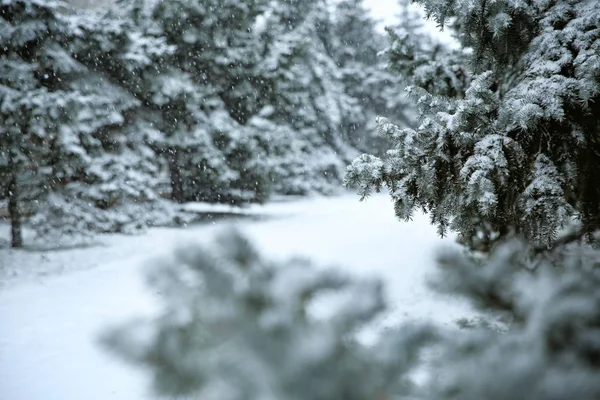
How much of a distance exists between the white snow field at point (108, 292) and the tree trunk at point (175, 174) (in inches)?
74.8

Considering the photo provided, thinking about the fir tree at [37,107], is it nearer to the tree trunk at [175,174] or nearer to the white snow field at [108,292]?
the white snow field at [108,292]

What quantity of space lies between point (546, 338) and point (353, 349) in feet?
1.32

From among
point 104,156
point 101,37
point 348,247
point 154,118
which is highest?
point 101,37

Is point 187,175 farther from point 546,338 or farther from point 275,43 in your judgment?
point 546,338

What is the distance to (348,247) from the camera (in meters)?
9.45

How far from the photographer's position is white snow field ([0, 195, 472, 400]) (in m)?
3.97

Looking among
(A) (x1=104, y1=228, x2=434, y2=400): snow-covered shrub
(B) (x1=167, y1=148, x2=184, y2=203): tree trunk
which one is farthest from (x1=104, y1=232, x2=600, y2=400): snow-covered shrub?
(B) (x1=167, y1=148, x2=184, y2=203): tree trunk

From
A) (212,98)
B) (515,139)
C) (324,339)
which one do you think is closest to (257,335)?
(324,339)

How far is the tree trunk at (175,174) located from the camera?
13.4 m

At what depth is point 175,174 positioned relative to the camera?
45.5ft

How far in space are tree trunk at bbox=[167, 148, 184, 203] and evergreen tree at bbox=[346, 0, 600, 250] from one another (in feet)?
35.8

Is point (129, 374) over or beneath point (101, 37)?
beneath

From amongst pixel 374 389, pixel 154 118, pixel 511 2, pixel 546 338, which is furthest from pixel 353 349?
pixel 154 118

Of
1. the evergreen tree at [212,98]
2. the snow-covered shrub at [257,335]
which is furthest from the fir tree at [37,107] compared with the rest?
the snow-covered shrub at [257,335]
